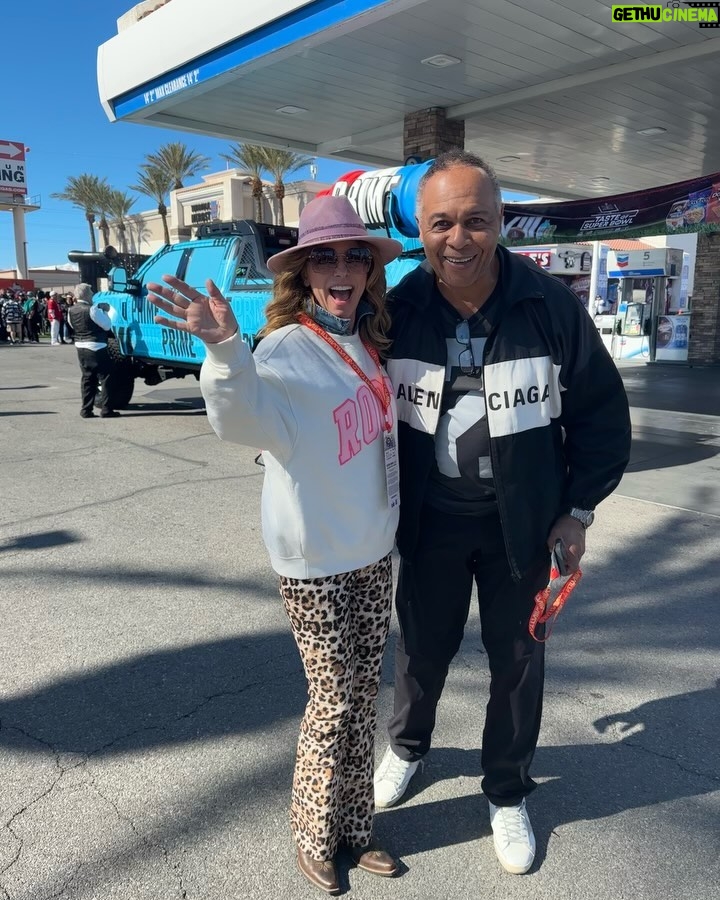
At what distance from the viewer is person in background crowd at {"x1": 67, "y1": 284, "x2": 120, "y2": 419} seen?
9219mm

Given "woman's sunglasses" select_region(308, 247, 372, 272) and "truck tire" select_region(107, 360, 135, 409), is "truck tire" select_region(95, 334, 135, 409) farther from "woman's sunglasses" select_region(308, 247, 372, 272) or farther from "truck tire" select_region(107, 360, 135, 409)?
"woman's sunglasses" select_region(308, 247, 372, 272)

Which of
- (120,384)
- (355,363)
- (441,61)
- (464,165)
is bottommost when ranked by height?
(120,384)

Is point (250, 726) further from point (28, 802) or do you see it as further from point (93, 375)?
point (93, 375)

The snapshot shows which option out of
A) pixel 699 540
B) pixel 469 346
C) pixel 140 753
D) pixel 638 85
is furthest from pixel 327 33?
pixel 140 753

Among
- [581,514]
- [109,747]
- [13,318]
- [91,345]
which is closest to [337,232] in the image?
[581,514]

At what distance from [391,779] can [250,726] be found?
649 millimetres

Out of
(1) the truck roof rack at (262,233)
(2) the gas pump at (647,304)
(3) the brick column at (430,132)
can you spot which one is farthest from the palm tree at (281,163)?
(1) the truck roof rack at (262,233)

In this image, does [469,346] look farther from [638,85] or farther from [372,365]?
[638,85]

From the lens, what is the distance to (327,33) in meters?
7.69

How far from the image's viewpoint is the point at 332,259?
1.96 metres

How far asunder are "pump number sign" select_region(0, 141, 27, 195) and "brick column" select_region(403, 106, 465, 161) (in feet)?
139

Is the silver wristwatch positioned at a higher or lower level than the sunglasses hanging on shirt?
lower

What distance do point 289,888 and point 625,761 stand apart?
1344 mm

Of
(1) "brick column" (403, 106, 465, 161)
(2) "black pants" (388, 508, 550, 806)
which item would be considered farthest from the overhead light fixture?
(2) "black pants" (388, 508, 550, 806)
